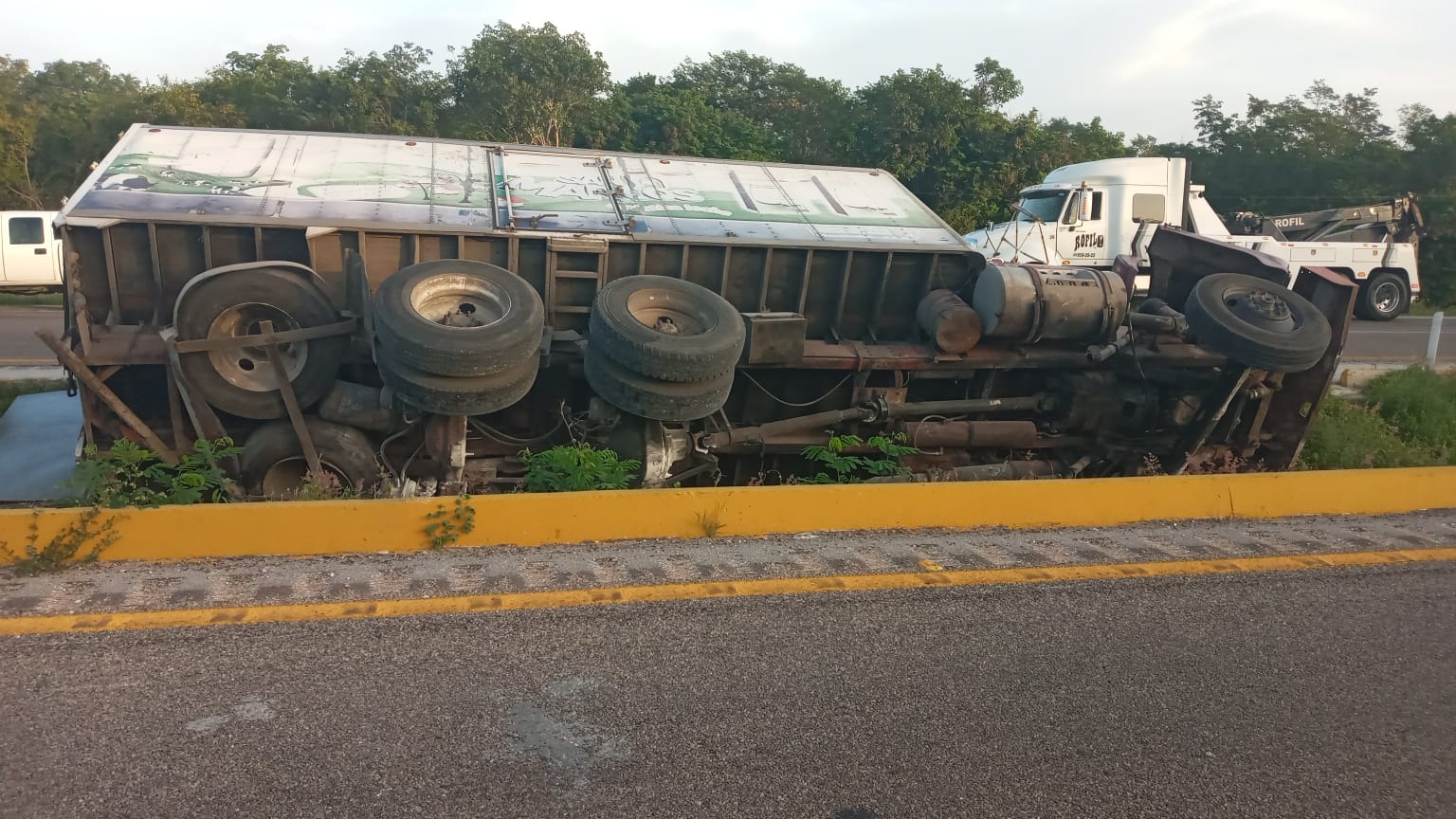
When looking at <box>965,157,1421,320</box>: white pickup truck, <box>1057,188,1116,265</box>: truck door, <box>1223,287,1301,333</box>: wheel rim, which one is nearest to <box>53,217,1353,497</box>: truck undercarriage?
<box>1223,287,1301,333</box>: wheel rim

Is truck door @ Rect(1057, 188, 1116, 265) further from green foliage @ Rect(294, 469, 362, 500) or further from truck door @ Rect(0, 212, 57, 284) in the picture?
truck door @ Rect(0, 212, 57, 284)

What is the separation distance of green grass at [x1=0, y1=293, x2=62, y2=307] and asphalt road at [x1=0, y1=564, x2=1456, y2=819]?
65.7 ft

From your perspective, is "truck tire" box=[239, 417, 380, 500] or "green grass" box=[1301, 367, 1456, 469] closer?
"truck tire" box=[239, 417, 380, 500]

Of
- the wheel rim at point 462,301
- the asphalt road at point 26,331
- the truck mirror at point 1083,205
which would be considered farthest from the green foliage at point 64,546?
the truck mirror at point 1083,205

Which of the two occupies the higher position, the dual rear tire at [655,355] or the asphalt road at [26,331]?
the dual rear tire at [655,355]

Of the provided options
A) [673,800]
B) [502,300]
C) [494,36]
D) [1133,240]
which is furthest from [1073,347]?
[494,36]

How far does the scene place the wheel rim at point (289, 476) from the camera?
20.9 feet

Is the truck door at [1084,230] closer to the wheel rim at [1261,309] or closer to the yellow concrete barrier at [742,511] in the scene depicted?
the wheel rim at [1261,309]

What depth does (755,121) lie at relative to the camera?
35.1 m

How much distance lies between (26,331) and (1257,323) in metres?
16.1

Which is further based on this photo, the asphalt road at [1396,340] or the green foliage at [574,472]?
the asphalt road at [1396,340]

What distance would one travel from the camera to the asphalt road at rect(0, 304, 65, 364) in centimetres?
1214

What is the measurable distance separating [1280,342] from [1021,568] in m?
3.58

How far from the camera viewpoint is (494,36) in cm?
2766
